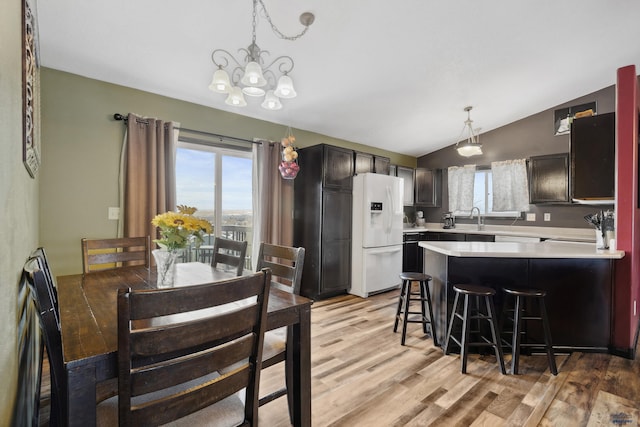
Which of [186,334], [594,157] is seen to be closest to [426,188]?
[594,157]

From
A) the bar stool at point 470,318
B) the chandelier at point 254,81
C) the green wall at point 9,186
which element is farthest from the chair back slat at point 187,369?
the bar stool at point 470,318

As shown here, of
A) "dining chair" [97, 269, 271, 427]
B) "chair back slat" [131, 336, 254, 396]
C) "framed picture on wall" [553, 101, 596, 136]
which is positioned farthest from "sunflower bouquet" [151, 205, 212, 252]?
"framed picture on wall" [553, 101, 596, 136]

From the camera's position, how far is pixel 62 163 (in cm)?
261

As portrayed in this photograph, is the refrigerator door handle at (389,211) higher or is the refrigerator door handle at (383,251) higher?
the refrigerator door handle at (389,211)

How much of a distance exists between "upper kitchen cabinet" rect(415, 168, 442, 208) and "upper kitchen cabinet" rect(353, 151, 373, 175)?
1.81 m

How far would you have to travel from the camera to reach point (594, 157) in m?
2.81

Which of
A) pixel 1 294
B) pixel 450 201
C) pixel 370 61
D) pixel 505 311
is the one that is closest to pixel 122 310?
pixel 1 294

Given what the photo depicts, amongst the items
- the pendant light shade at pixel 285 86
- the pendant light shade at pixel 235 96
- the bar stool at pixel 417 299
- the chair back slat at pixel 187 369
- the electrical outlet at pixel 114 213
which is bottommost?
the bar stool at pixel 417 299

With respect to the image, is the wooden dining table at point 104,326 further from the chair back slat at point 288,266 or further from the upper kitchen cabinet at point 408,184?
the upper kitchen cabinet at point 408,184

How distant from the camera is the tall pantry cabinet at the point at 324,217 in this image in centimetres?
399

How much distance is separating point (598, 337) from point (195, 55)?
4.35 metres

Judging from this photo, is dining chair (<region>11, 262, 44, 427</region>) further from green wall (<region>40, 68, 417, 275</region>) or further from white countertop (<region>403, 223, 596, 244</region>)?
white countertop (<region>403, 223, 596, 244</region>)

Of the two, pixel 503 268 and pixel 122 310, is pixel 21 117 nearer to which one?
pixel 122 310

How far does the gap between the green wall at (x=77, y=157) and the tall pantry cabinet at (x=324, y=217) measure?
2.00 meters
